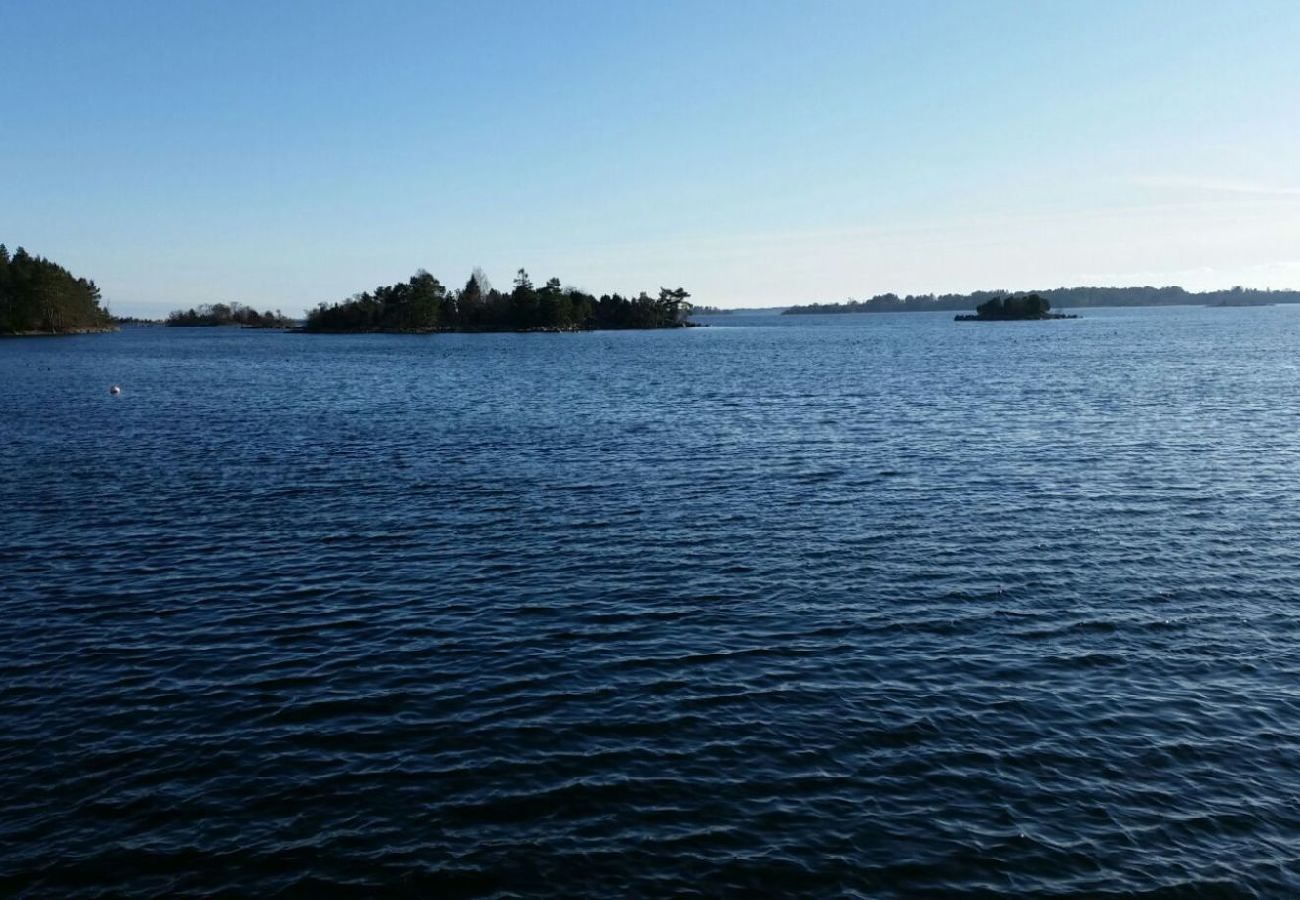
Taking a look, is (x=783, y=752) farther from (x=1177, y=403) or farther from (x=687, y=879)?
(x=1177, y=403)

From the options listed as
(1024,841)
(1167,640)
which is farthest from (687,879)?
(1167,640)

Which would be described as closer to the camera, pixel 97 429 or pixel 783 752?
pixel 783 752

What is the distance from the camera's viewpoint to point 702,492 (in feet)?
162

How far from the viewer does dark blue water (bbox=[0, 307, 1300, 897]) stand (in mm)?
17547

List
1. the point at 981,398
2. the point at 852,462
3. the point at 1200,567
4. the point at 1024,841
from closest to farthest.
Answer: the point at 1024,841 < the point at 1200,567 < the point at 852,462 < the point at 981,398

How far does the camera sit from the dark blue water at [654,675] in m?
17.5

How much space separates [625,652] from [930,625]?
977cm

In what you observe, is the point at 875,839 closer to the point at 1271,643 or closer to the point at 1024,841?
the point at 1024,841

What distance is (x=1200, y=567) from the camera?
34656 millimetres

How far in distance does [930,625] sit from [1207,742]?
28.3 ft

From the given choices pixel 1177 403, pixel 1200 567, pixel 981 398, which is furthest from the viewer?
pixel 981 398

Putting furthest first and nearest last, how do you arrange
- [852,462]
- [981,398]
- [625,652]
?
[981,398], [852,462], [625,652]

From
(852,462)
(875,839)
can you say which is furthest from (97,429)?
(875,839)

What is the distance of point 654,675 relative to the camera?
25.4 meters
